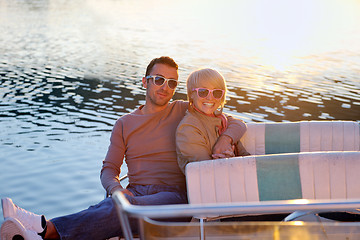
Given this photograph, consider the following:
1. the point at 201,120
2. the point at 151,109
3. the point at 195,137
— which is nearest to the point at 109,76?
the point at 151,109

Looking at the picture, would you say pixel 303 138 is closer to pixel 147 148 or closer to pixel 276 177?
pixel 276 177

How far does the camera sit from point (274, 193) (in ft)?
10.5

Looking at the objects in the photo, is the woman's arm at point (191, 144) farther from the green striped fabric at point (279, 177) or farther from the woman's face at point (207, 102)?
the green striped fabric at point (279, 177)

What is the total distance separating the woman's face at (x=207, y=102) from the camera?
3.55m

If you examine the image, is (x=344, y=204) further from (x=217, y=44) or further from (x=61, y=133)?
(x=217, y=44)

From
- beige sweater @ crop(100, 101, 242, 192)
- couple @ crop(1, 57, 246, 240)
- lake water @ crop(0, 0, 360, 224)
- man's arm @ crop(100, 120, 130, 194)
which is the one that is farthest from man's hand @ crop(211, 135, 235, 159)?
lake water @ crop(0, 0, 360, 224)

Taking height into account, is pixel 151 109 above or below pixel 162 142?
above

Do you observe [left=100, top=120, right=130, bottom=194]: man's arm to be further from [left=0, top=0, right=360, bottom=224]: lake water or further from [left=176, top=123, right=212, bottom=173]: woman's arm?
[left=0, top=0, right=360, bottom=224]: lake water

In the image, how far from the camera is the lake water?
6785 mm

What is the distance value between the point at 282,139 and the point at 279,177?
106cm

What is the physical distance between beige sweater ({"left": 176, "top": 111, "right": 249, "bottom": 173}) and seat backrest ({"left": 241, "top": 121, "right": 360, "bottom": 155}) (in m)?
0.58

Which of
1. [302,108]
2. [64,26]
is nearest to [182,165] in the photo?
[302,108]

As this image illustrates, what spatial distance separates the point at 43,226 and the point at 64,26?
21551 mm

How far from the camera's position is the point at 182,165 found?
3549 millimetres
